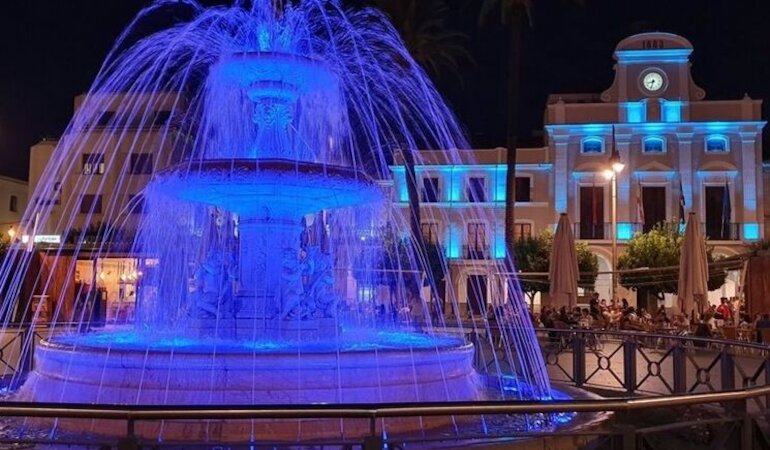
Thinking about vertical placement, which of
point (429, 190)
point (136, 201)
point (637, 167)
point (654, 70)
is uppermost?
point (654, 70)

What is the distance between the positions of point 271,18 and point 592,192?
39.9 m

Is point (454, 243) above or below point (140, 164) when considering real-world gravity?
below

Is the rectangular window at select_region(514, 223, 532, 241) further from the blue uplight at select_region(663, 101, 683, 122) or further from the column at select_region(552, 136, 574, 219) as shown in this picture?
the blue uplight at select_region(663, 101, 683, 122)

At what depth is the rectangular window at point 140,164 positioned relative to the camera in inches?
2095

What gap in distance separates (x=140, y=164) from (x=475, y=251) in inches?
872

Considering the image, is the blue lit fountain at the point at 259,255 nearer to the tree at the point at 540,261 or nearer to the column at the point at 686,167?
the tree at the point at 540,261

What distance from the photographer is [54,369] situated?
→ 32.2 ft

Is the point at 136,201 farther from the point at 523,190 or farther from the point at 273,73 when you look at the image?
the point at 523,190

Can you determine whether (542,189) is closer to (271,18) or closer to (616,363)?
(616,363)

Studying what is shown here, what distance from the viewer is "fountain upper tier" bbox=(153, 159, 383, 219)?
11562 millimetres

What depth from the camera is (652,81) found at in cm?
5034

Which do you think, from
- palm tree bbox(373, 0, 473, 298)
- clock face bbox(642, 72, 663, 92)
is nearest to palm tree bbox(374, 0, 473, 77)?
palm tree bbox(373, 0, 473, 298)

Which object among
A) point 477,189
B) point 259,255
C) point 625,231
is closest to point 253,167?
point 259,255

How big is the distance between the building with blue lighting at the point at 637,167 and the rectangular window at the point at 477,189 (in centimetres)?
9
